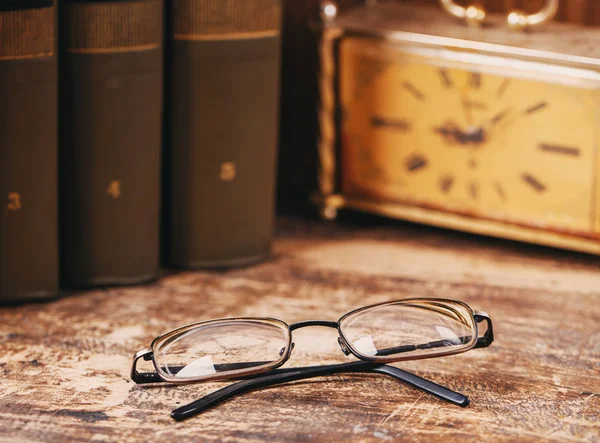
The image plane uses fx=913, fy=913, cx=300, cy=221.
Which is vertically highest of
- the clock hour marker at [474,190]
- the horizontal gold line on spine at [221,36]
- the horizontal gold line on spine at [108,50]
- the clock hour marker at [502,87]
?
the horizontal gold line on spine at [221,36]

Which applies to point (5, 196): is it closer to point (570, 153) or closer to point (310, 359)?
point (310, 359)

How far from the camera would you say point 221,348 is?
0.91 meters

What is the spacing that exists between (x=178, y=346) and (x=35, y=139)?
15.1 inches

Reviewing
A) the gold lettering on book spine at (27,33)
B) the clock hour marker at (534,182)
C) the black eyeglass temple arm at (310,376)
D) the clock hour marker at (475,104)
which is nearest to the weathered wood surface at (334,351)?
the black eyeglass temple arm at (310,376)

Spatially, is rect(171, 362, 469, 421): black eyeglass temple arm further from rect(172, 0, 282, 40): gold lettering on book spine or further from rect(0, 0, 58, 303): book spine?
rect(172, 0, 282, 40): gold lettering on book spine

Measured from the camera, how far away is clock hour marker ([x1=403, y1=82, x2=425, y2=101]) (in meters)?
1.40

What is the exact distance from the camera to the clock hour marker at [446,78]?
1367 millimetres

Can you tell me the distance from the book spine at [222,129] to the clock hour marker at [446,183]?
0.28 metres

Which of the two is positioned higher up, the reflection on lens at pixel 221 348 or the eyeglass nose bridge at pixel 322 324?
the eyeglass nose bridge at pixel 322 324

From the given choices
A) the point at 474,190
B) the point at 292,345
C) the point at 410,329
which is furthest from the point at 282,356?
the point at 474,190

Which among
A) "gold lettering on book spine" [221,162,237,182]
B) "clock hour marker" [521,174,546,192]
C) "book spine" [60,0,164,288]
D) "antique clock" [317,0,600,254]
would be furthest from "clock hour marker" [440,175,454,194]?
"book spine" [60,0,164,288]

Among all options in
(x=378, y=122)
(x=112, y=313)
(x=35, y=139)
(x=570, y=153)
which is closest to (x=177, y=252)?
(x=112, y=313)

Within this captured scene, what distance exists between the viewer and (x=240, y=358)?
90 cm

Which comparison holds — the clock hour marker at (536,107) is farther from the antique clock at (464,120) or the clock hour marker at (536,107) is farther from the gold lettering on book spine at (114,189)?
the gold lettering on book spine at (114,189)
